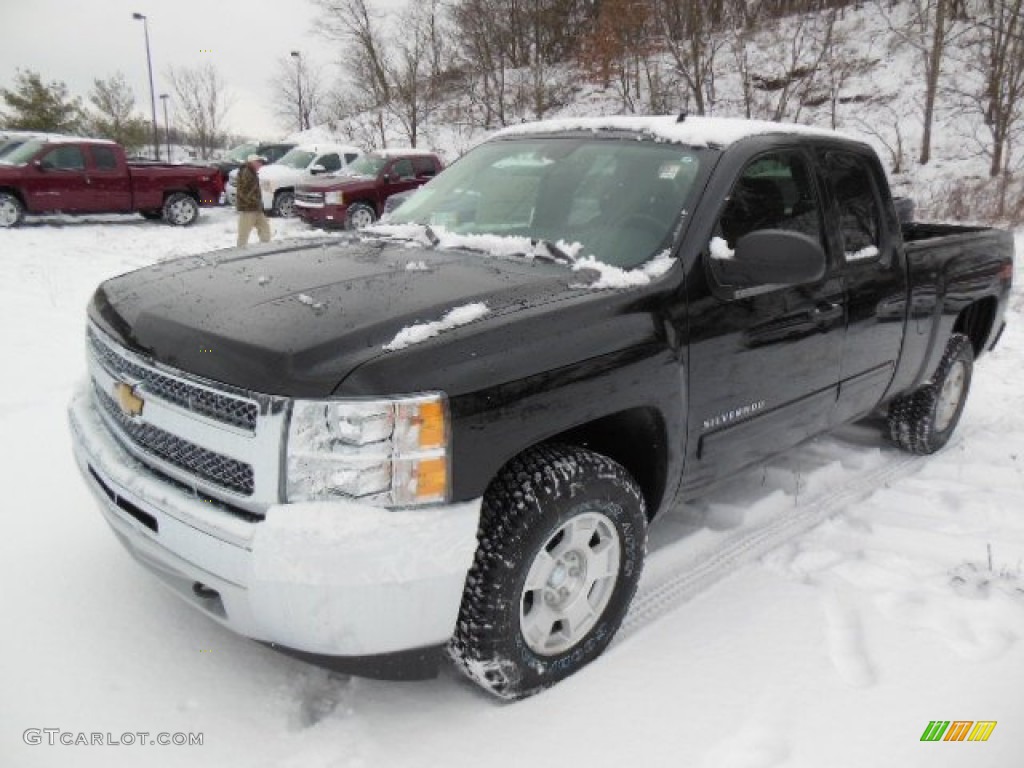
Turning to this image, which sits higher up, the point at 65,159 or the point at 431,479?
the point at 65,159

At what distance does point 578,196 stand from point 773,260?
0.84 m

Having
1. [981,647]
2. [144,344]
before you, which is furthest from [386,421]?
[981,647]

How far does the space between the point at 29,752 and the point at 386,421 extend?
4.70 ft

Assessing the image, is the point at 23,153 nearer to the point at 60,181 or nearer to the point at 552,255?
the point at 60,181

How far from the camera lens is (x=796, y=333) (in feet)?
10.6

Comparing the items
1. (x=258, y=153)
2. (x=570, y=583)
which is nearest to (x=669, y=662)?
(x=570, y=583)

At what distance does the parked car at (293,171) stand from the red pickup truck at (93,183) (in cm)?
118

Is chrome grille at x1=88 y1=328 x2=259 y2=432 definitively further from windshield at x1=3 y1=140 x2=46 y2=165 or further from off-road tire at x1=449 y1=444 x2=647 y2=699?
windshield at x1=3 y1=140 x2=46 y2=165

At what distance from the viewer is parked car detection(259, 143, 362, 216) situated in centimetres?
1722

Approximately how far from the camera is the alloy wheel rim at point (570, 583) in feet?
8.01

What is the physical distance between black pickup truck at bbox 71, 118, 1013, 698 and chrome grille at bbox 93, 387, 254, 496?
0.04 feet

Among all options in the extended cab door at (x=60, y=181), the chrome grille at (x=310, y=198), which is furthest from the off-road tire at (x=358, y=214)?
the extended cab door at (x=60, y=181)

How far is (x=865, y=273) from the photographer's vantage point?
364cm

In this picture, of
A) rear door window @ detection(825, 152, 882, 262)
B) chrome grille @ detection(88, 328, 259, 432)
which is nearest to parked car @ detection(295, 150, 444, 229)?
rear door window @ detection(825, 152, 882, 262)
